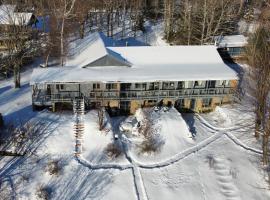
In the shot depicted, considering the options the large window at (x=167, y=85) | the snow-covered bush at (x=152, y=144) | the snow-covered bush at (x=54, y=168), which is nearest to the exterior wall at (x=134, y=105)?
the large window at (x=167, y=85)

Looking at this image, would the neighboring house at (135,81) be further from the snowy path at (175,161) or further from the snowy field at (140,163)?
the snowy path at (175,161)

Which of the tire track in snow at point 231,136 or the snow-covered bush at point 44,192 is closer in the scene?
the snow-covered bush at point 44,192

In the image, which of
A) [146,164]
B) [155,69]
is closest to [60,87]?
[155,69]

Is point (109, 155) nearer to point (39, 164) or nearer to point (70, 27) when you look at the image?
point (39, 164)

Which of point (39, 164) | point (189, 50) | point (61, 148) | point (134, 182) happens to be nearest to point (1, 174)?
point (39, 164)

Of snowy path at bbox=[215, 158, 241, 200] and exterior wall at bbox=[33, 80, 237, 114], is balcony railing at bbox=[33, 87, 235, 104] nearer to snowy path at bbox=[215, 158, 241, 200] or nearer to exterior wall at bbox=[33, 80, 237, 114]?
exterior wall at bbox=[33, 80, 237, 114]

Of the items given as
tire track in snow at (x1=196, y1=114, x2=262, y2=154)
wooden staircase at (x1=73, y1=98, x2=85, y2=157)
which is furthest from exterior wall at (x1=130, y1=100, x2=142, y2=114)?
tire track in snow at (x1=196, y1=114, x2=262, y2=154)
